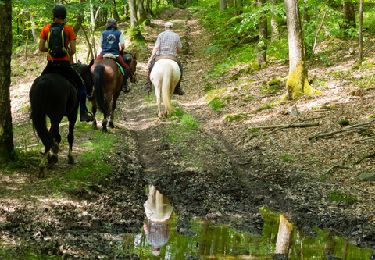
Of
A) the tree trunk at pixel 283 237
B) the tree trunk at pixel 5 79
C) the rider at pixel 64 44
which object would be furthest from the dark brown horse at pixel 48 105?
the tree trunk at pixel 283 237

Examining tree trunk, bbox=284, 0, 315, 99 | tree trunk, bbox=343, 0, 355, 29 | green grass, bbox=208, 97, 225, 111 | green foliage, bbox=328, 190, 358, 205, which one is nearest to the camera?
green foliage, bbox=328, 190, 358, 205

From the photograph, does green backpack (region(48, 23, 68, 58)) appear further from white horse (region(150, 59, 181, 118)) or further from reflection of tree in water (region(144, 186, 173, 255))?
white horse (region(150, 59, 181, 118))

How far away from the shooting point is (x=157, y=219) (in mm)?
7250

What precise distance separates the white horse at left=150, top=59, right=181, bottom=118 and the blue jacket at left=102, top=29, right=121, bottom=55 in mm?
1268

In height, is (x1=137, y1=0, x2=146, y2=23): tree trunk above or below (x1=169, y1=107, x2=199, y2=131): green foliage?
above

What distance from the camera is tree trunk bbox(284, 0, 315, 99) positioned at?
14.1 meters

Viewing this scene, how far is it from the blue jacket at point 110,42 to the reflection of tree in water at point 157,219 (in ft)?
18.2

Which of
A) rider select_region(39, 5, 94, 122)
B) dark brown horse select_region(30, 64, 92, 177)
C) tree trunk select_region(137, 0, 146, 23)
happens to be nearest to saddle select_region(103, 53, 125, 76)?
rider select_region(39, 5, 94, 122)

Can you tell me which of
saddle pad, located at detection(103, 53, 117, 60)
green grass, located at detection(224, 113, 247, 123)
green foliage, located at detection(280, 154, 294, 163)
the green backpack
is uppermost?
the green backpack

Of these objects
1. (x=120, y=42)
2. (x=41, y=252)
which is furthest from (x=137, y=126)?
(x=41, y=252)

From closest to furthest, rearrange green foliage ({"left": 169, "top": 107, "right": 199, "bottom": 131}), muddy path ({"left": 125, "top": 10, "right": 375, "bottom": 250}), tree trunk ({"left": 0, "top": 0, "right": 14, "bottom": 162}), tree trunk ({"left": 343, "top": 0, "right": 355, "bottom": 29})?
muddy path ({"left": 125, "top": 10, "right": 375, "bottom": 250})
tree trunk ({"left": 0, "top": 0, "right": 14, "bottom": 162})
green foliage ({"left": 169, "top": 107, "right": 199, "bottom": 131})
tree trunk ({"left": 343, "top": 0, "right": 355, "bottom": 29})

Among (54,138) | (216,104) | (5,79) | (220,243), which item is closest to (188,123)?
(216,104)

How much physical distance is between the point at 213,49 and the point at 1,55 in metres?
19.7

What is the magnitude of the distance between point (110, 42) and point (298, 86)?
5674 millimetres
